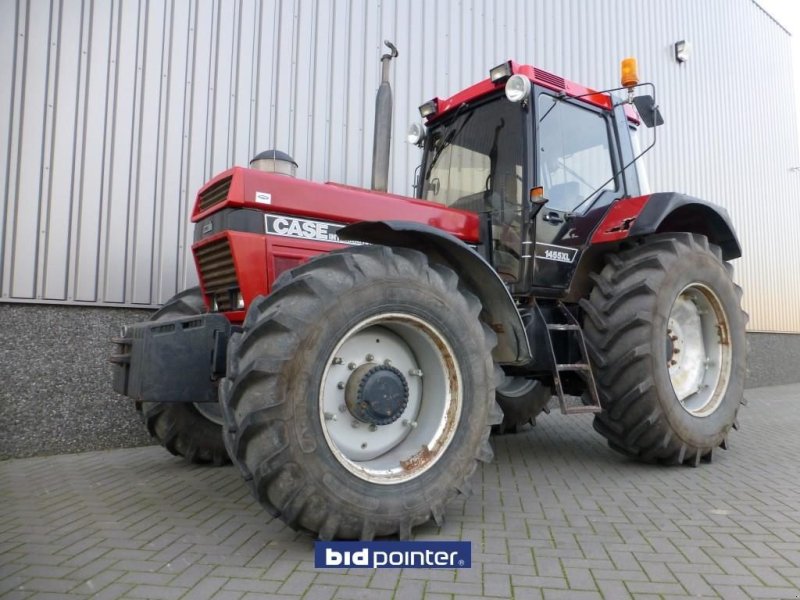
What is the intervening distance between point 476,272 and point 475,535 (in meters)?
1.41

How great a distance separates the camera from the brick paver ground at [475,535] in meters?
2.19

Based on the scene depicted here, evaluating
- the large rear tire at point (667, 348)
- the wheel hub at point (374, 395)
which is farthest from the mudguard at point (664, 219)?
the wheel hub at point (374, 395)

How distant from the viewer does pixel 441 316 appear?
9.34ft

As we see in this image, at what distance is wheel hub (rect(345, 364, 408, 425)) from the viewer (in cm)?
273

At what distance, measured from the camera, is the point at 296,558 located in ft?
8.03

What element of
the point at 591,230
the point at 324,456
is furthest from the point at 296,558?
the point at 591,230

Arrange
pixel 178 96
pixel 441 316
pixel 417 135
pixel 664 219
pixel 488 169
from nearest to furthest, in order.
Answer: pixel 441 316, pixel 488 169, pixel 664 219, pixel 417 135, pixel 178 96

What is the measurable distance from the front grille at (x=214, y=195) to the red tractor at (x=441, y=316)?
0.02 m

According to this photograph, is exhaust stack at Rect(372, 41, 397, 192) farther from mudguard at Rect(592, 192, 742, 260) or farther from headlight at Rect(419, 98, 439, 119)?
mudguard at Rect(592, 192, 742, 260)

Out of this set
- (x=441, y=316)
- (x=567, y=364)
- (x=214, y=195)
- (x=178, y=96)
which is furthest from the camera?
(x=178, y=96)

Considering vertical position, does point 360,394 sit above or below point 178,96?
below

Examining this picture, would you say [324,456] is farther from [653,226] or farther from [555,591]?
[653,226]

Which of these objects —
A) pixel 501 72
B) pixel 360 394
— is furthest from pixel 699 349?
pixel 360 394

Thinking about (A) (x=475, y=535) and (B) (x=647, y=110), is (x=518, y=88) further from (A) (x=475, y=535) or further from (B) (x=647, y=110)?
(A) (x=475, y=535)
